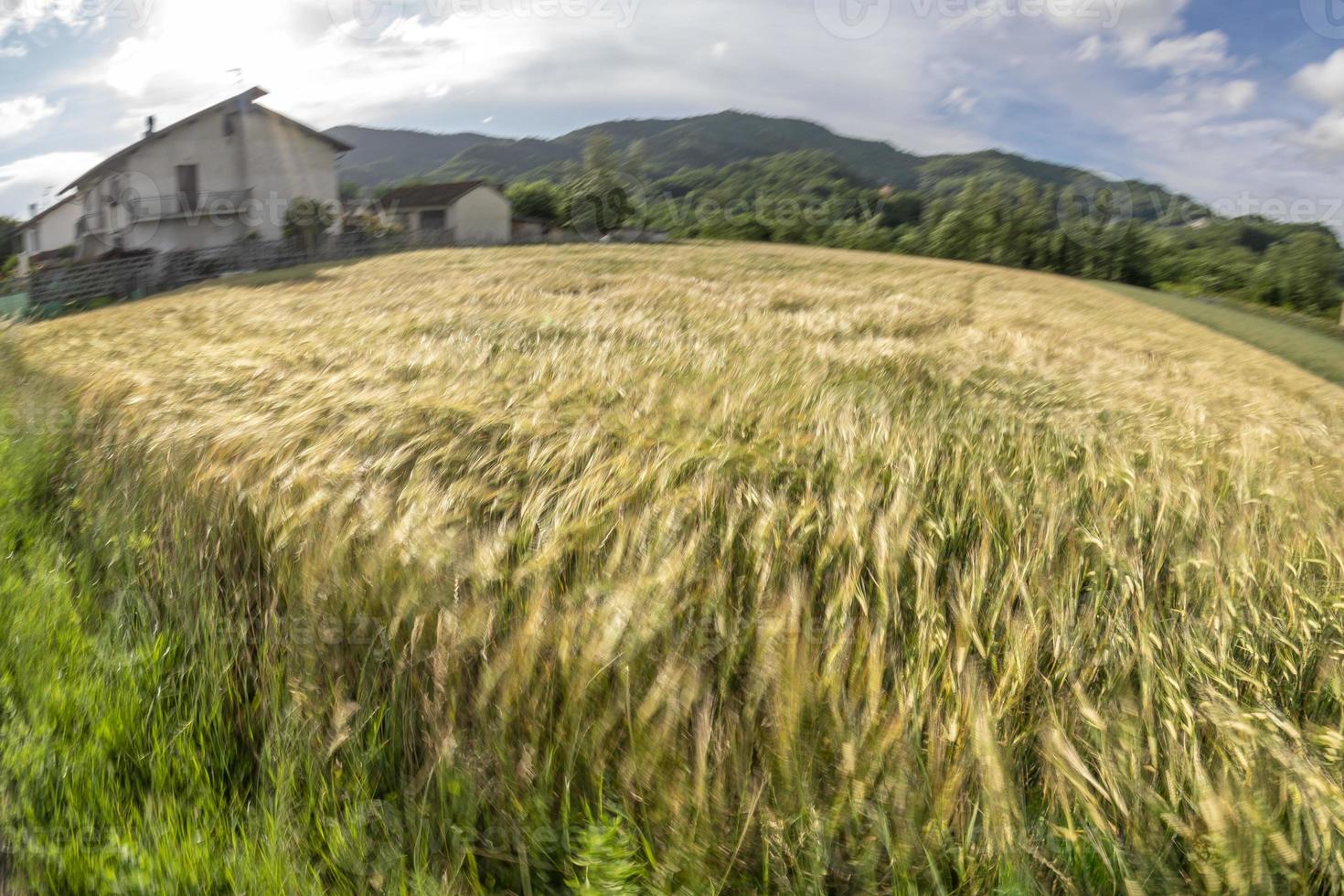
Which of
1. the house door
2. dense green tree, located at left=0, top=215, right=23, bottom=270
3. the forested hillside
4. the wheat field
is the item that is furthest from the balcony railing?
the wheat field

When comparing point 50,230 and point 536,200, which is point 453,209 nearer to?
point 536,200

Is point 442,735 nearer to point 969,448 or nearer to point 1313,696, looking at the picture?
point 969,448

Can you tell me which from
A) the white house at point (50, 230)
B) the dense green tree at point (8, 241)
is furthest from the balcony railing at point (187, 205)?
the dense green tree at point (8, 241)

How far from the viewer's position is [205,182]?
Result: 23703mm

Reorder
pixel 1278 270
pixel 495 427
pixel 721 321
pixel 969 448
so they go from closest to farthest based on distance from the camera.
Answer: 1. pixel 969 448
2. pixel 495 427
3. pixel 721 321
4. pixel 1278 270

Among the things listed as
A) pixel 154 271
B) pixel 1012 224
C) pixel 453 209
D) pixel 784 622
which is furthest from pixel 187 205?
pixel 784 622

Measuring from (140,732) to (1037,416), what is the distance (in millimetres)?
2619

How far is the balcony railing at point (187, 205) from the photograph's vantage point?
74.5 feet

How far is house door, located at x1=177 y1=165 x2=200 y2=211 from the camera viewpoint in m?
23.2

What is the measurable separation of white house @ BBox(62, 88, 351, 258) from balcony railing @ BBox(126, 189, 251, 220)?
0.03m

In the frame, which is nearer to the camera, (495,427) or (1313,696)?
(1313,696)

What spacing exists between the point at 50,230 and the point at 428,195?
633 inches

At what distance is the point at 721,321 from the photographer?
14.3 ft

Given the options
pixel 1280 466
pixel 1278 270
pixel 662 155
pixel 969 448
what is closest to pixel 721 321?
pixel 969 448
